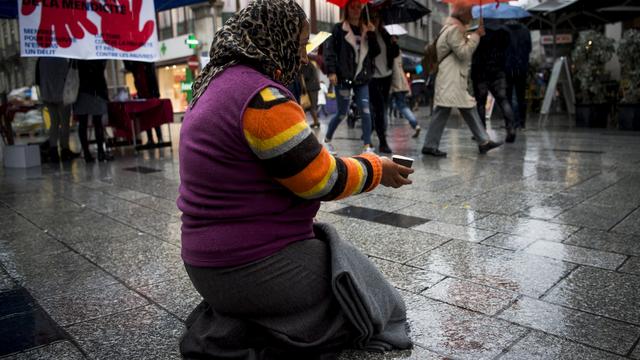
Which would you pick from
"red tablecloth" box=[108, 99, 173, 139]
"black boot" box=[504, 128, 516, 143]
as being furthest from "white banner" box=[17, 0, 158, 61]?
"black boot" box=[504, 128, 516, 143]

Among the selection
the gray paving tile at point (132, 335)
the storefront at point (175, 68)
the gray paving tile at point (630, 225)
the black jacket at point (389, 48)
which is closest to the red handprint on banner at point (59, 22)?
the black jacket at point (389, 48)

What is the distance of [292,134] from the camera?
1.83 m

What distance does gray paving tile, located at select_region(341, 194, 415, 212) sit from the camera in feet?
15.2

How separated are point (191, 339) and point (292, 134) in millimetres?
915

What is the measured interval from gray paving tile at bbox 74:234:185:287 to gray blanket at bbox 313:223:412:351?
131cm

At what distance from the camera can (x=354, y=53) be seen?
742 cm

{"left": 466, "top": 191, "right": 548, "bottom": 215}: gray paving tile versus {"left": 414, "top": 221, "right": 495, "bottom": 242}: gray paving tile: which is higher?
{"left": 466, "top": 191, "right": 548, "bottom": 215}: gray paving tile

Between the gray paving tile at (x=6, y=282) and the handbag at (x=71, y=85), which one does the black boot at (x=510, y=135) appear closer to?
the handbag at (x=71, y=85)

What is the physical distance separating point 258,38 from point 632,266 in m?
2.42

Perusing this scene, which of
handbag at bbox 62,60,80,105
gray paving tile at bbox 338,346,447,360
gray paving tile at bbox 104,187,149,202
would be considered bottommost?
gray paving tile at bbox 338,346,447,360

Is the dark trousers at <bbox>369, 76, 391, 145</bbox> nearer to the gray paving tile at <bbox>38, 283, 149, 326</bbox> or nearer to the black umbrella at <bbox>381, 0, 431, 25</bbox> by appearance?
the black umbrella at <bbox>381, 0, 431, 25</bbox>

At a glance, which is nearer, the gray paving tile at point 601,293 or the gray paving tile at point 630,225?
the gray paving tile at point 601,293

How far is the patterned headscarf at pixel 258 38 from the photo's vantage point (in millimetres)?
1933

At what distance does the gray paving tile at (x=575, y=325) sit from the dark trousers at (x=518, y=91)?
8.95m
